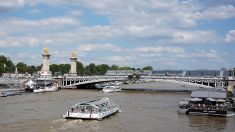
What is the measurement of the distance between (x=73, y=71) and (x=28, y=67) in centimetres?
4829

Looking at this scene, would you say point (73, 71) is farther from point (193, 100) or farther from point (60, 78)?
point (193, 100)

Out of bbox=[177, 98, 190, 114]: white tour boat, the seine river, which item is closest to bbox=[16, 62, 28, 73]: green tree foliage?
the seine river

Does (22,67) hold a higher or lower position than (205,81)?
higher

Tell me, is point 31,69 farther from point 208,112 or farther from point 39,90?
point 208,112

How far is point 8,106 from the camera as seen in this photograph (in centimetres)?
6003

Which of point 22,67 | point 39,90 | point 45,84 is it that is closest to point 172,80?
point 39,90

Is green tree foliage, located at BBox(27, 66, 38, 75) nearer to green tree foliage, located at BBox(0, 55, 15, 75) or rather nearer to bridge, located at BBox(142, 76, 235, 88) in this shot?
green tree foliage, located at BBox(0, 55, 15, 75)

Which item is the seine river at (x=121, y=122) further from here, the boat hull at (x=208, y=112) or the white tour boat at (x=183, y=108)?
the boat hull at (x=208, y=112)

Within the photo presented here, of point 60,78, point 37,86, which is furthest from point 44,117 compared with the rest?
point 60,78

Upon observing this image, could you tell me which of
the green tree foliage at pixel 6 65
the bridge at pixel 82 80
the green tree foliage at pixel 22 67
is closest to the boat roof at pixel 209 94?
the bridge at pixel 82 80

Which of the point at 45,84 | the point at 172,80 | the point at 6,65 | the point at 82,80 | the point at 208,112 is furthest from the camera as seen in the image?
the point at 6,65

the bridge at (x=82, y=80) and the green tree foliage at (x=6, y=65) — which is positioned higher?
the green tree foliage at (x=6, y=65)

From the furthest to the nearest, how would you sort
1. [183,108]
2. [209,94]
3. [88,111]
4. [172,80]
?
[172,80] < [183,108] < [209,94] < [88,111]

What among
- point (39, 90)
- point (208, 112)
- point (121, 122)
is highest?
point (39, 90)
